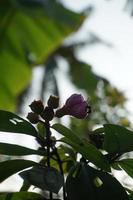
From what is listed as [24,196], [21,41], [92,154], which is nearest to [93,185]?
[92,154]

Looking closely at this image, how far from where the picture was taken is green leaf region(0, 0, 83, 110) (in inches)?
171

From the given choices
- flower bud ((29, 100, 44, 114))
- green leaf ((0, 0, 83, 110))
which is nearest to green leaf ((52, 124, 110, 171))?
flower bud ((29, 100, 44, 114))

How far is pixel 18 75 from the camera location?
15.0ft

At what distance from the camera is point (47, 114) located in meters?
0.92

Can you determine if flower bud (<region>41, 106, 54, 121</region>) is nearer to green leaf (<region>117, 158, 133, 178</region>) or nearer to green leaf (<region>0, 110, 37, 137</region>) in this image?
green leaf (<region>0, 110, 37, 137</region>)

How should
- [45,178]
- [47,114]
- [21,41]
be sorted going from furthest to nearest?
[21,41] < [47,114] < [45,178]

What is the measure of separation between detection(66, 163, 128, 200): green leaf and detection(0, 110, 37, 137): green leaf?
0.12 meters

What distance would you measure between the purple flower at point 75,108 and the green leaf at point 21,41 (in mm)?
3237

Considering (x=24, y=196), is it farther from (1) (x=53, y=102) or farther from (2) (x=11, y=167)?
(1) (x=53, y=102)

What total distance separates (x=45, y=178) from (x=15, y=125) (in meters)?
0.14

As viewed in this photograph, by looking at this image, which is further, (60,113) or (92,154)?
(60,113)

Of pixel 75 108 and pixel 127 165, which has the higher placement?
pixel 75 108

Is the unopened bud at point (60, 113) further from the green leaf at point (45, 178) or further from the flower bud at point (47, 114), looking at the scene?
the green leaf at point (45, 178)

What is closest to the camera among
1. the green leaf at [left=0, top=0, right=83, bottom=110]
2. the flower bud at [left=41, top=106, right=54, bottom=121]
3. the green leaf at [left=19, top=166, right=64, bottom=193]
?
the green leaf at [left=19, top=166, right=64, bottom=193]
